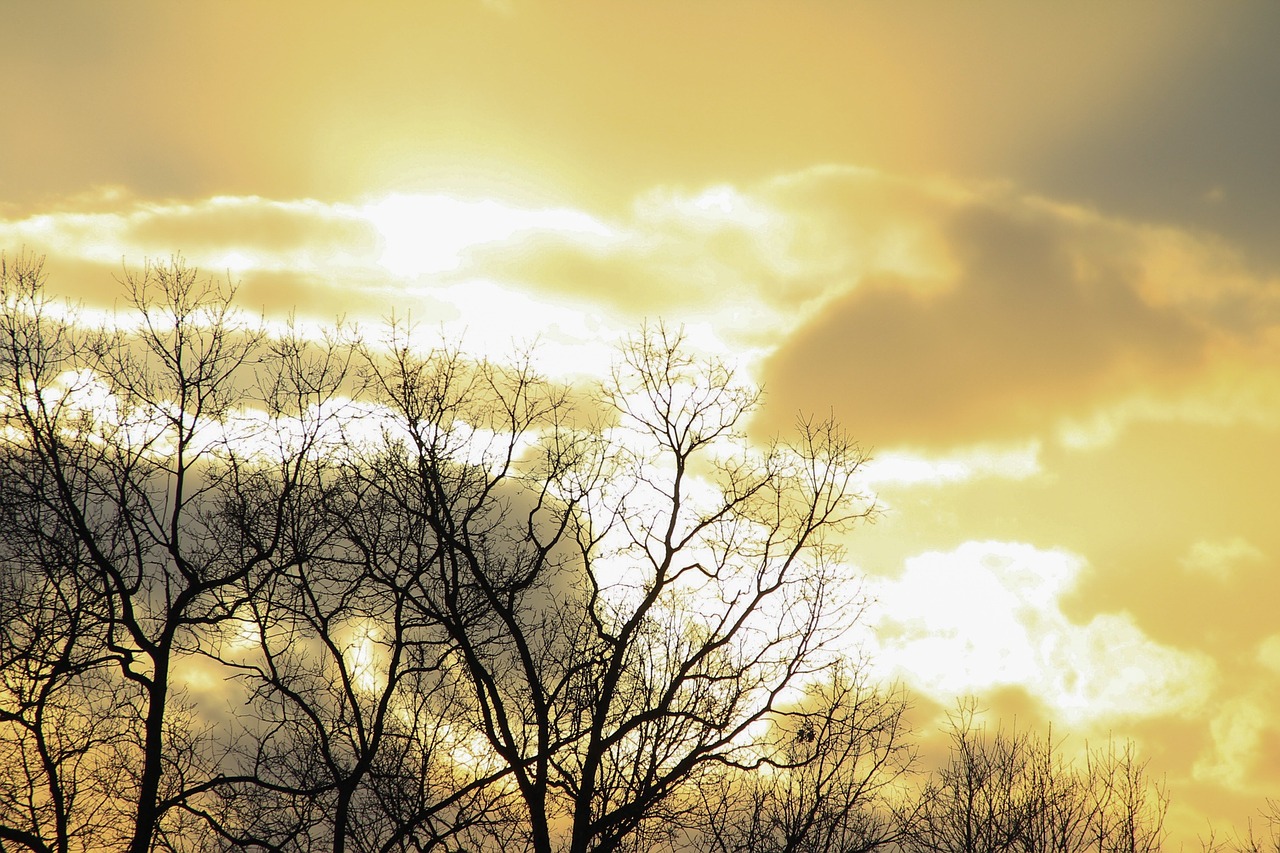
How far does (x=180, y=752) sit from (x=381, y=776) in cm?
405

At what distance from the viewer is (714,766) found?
71.4 ft

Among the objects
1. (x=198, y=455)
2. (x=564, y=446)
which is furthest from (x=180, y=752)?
(x=564, y=446)

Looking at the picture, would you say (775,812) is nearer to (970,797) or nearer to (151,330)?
A: (970,797)

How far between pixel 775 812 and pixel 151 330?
1724 cm

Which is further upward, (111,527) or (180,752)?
(111,527)

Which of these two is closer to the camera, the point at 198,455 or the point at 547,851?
the point at 547,851

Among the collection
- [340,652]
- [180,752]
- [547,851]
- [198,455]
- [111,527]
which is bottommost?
[547,851]

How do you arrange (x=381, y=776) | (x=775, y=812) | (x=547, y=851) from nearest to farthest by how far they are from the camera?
(x=547, y=851), (x=381, y=776), (x=775, y=812)

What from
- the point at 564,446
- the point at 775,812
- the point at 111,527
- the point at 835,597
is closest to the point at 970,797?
the point at 775,812

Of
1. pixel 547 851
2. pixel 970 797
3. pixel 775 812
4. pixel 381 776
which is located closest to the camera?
pixel 547 851

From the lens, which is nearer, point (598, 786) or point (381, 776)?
point (598, 786)

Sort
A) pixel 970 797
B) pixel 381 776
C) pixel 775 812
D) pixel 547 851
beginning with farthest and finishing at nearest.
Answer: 1. pixel 970 797
2. pixel 775 812
3. pixel 381 776
4. pixel 547 851

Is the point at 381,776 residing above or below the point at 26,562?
below

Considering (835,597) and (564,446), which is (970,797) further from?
(564,446)
